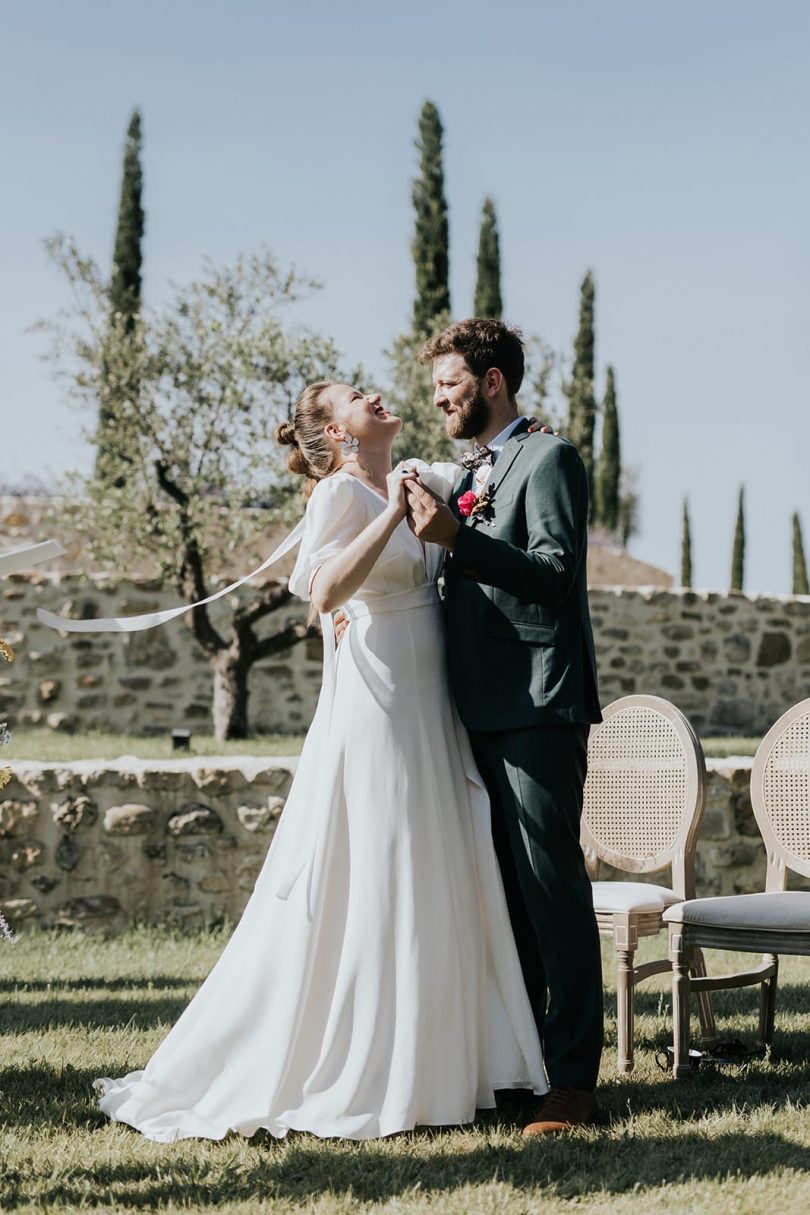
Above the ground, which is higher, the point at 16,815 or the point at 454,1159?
the point at 16,815

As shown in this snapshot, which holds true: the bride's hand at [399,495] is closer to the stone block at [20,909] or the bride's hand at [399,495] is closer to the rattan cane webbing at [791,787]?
the rattan cane webbing at [791,787]

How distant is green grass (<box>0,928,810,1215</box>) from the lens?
2779 millimetres

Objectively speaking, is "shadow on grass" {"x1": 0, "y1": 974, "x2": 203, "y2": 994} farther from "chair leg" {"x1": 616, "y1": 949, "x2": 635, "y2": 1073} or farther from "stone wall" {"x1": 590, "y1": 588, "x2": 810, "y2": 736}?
"stone wall" {"x1": 590, "y1": 588, "x2": 810, "y2": 736}

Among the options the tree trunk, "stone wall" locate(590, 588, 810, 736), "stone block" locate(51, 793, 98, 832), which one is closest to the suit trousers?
"stone block" locate(51, 793, 98, 832)

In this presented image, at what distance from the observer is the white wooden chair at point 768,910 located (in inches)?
142

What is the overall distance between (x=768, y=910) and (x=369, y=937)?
3.86ft

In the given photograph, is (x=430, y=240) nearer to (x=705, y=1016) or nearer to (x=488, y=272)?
(x=488, y=272)

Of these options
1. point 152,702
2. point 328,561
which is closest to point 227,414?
point 152,702

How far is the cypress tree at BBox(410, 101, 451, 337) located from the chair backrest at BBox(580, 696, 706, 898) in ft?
57.3

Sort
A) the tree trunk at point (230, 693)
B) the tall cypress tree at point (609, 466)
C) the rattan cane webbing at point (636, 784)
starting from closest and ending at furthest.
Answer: the rattan cane webbing at point (636, 784)
the tree trunk at point (230, 693)
the tall cypress tree at point (609, 466)

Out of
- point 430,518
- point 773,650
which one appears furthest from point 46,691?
point 430,518

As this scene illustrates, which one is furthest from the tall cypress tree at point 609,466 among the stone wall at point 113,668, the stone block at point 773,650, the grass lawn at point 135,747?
the stone wall at point 113,668

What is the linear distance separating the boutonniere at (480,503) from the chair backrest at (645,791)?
1.32 meters

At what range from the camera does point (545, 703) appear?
320cm
